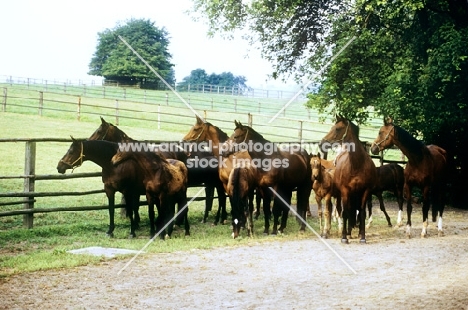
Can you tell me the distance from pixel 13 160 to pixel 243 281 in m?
13.5

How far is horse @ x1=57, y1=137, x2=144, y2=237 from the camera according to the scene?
427 inches

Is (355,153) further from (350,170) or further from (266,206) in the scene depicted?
(266,206)

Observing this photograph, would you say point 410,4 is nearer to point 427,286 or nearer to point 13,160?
point 427,286

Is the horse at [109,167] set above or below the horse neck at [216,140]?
below

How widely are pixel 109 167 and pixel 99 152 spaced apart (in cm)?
37

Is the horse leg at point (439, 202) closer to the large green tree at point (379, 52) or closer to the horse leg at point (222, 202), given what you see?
the large green tree at point (379, 52)

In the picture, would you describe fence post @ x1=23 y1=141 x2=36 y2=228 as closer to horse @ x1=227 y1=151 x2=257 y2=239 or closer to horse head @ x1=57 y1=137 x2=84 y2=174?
horse head @ x1=57 y1=137 x2=84 y2=174

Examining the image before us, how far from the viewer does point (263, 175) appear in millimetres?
11555

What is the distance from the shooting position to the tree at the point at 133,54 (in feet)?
112

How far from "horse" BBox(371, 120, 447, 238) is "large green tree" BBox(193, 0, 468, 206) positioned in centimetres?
306

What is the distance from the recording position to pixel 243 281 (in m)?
7.32

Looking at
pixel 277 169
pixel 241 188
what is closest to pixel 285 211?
pixel 277 169

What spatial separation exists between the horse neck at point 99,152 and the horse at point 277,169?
8.07ft

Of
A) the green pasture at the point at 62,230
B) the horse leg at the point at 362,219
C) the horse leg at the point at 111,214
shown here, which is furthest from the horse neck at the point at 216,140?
the horse leg at the point at 362,219
